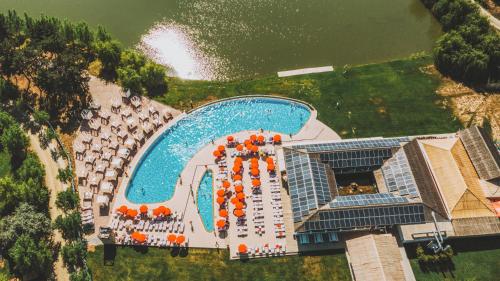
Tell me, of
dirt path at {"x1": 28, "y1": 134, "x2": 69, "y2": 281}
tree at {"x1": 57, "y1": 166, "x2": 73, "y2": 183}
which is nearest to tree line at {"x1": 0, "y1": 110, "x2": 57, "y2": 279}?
dirt path at {"x1": 28, "y1": 134, "x2": 69, "y2": 281}

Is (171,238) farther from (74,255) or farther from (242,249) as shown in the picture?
(74,255)

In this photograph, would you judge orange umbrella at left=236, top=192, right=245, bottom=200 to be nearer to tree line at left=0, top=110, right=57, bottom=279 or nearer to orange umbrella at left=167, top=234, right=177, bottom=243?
orange umbrella at left=167, top=234, right=177, bottom=243

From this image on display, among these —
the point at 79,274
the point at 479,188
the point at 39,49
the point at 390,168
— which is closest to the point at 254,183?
the point at 390,168

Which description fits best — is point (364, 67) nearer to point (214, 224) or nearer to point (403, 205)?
point (403, 205)

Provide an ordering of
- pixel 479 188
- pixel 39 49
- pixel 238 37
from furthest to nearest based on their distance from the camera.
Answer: pixel 238 37
pixel 39 49
pixel 479 188

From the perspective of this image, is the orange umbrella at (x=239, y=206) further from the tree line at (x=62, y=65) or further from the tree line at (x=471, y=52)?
the tree line at (x=471, y=52)

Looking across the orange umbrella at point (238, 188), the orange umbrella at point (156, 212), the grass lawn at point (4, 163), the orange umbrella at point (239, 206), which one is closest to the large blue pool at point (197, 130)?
the orange umbrella at point (156, 212)
